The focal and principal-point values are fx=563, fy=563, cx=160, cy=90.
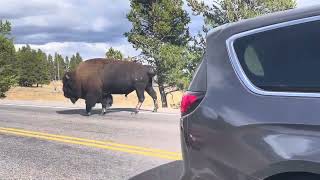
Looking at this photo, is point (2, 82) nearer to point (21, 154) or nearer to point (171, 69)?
point (171, 69)

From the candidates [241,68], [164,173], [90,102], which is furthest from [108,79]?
[241,68]

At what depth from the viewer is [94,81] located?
17.3 meters

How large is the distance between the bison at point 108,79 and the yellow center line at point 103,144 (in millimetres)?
4035

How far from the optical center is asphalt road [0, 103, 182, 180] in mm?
7973

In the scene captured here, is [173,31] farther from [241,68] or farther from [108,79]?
[241,68]

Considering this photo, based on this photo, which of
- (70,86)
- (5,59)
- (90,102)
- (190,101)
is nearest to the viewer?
(190,101)

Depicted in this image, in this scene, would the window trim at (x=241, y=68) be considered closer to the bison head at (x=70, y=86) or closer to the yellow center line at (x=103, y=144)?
the yellow center line at (x=103, y=144)

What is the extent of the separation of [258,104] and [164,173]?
4.11m

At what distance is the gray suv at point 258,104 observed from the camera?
11.0ft

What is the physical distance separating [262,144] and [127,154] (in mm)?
5937

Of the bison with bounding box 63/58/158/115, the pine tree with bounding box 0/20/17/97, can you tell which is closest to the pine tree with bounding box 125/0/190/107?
the pine tree with bounding box 0/20/17/97

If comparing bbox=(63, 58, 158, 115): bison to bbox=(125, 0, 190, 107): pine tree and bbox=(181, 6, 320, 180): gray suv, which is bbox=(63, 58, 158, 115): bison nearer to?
bbox=(181, 6, 320, 180): gray suv

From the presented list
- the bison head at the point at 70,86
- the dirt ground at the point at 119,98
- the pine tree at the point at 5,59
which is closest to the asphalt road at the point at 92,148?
the bison head at the point at 70,86

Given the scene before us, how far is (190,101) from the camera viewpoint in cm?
416
